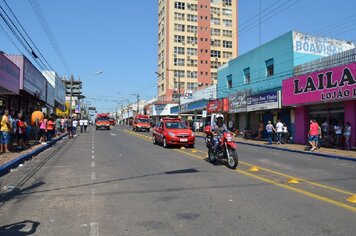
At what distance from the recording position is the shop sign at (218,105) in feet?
125

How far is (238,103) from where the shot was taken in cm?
3538

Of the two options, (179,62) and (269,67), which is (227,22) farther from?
(269,67)

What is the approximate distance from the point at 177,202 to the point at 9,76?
1459cm

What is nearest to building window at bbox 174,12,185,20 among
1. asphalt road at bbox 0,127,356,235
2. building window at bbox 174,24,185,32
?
building window at bbox 174,24,185,32

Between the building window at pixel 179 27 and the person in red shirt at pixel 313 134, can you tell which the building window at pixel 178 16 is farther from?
the person in red shirt at pixel 313 134

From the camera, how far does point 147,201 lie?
7500mm

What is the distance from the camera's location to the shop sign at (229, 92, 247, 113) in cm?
3391

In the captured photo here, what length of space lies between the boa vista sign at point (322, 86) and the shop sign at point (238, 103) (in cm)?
698

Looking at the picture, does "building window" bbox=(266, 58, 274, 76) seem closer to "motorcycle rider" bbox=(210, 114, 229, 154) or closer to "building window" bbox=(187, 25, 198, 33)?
"motorcycle rider" bbox=(210, 114, 229, 154)

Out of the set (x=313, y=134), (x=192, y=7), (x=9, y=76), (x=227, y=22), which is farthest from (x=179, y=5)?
(x=9, y=76)

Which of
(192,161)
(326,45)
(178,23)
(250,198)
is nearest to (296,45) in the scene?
(326,45)

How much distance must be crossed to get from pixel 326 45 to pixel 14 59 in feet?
76.4

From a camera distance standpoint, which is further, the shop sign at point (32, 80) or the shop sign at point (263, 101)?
the shop sign at point (263, 101)

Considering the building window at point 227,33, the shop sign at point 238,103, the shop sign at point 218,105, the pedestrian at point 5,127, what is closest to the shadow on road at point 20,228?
the pedestrian at point 5,127
